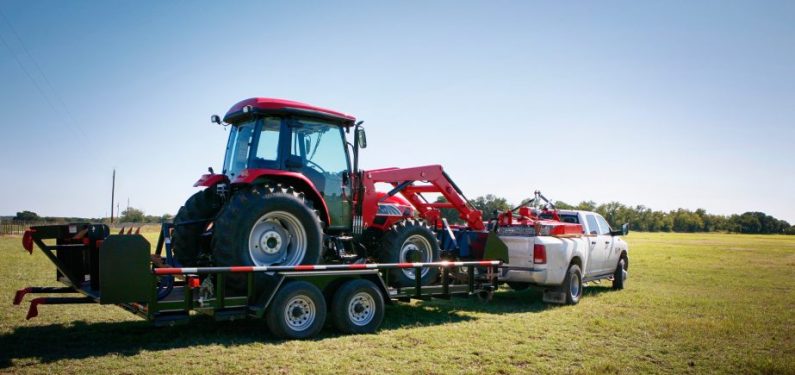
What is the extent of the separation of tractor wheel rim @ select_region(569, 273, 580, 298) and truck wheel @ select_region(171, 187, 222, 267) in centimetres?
749

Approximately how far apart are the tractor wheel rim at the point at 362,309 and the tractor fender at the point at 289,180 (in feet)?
4.04

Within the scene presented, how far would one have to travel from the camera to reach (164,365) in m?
6.22

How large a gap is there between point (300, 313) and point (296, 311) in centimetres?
7

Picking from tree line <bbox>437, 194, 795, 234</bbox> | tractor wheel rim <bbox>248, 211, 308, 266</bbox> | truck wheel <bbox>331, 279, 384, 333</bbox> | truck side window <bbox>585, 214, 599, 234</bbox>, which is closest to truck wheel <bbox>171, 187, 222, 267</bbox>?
tractor wheel rim <bbox>248, 211, 308, 266</bbox>

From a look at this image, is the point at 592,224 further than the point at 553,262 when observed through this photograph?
Yes

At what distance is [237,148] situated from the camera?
8883 millimetres

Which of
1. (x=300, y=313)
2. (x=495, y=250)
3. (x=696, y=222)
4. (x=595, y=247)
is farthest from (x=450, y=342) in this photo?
(x=696, y=222)

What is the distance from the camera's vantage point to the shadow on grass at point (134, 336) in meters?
6.80

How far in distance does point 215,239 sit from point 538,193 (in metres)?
8.39

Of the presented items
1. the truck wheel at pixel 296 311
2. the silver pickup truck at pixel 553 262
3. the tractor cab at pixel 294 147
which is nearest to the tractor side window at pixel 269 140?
the tractor cab at pixel 294 147

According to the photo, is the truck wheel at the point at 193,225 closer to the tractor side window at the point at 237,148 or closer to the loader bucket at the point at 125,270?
the tractor side window at the point at 237,148

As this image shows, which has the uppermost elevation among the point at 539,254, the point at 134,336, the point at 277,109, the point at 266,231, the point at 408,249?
the point at 277,109

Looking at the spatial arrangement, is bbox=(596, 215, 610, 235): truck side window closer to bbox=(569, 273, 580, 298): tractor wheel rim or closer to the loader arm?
bbox=(569, 273, 580, 298): tractor wheel rim

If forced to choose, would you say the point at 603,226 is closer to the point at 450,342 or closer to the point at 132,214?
the point at 450,342
